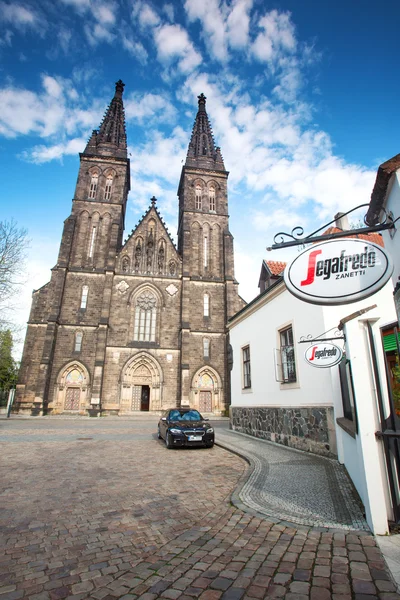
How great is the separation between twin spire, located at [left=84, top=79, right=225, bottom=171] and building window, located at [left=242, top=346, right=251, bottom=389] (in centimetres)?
3021

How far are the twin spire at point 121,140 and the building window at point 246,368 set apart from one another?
3021cm

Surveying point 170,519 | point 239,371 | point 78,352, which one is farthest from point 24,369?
point 170,519

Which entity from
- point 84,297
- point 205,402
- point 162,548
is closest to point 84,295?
point 84,297

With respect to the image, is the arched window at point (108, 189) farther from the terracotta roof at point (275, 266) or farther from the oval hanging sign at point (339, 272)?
the oval hanging sign at point (339, 272)

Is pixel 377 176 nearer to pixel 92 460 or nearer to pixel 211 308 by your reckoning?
pixel 92 460

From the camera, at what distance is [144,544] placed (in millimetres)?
3562

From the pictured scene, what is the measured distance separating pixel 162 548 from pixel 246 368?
10314mm

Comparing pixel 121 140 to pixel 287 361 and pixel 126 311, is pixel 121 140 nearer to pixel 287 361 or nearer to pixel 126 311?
pixel 126 311

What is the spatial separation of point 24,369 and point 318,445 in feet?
85.7

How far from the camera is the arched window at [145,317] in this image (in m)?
30.2

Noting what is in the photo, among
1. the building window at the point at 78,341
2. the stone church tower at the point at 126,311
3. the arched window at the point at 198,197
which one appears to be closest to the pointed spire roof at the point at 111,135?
the stone church tower at the point at 126,311

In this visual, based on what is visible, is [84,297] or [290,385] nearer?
[290,385]

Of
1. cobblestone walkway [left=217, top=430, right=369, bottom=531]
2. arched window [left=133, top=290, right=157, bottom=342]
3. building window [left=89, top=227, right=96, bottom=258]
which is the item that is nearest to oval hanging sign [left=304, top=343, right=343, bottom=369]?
cobblestone walkway [left=217, top=430, right=369, bottom=531]

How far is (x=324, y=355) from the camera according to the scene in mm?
7418
